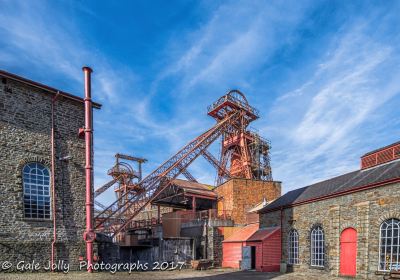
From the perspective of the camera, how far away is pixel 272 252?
767 inches

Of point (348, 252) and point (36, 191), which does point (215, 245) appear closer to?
point (348, 252)

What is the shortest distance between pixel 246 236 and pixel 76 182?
1215cm

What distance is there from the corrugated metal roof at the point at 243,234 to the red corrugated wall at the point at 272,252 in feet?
7.21

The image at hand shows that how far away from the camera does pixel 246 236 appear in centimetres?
2184

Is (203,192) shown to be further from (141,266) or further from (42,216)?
(42,216)

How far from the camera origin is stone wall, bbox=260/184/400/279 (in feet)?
42.6

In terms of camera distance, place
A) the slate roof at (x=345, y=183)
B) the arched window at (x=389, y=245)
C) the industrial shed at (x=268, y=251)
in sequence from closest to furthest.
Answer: the arched window at (x=389, y=245), the slate roof at (x=345, y=183), the industrial shed at (x=268, y=251)

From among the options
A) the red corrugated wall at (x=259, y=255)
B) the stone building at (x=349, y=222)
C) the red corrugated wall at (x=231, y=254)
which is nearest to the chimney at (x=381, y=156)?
the stone building at (x=349, y=222)

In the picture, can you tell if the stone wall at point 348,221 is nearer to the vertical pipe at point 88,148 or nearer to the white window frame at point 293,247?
the white window frame at point 293,247

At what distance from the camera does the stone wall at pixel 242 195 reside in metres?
27.2

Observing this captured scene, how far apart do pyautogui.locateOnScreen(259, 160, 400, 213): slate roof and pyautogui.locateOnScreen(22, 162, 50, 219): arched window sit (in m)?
13.8

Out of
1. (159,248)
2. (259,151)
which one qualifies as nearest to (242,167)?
(259,151)

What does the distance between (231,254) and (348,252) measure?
9707mm

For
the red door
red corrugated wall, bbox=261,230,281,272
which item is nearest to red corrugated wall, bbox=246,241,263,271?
red corrugated wall, bbox=261,230,281,272
